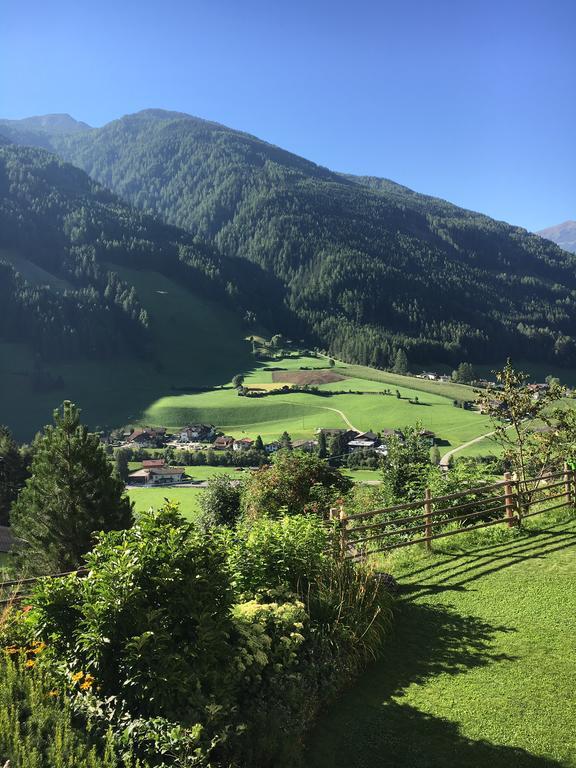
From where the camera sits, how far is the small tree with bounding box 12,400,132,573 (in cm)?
2206

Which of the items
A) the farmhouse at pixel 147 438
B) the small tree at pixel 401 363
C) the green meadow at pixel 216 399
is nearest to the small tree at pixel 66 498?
the green meadow at pixel 216 399

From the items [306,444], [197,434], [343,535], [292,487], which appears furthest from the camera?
[197,434]

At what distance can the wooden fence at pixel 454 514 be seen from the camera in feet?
37.8

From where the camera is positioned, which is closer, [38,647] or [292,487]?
[38,647]

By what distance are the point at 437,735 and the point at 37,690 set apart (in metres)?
4.40

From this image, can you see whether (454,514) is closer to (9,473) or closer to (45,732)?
(45,732)

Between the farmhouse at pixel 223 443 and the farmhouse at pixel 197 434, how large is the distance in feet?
17.3

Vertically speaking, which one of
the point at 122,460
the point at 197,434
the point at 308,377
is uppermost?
the point at 308,377

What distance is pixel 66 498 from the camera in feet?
73.4

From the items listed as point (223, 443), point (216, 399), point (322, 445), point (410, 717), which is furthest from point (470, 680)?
point (216, 399)

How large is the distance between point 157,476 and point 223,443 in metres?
24.1

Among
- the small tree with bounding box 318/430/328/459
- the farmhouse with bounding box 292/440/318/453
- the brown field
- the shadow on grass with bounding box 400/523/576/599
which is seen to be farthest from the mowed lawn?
the shadow on grass with bounding box 400/523/576/599

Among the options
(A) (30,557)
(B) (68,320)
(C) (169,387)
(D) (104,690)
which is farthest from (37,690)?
(B) (68,320)

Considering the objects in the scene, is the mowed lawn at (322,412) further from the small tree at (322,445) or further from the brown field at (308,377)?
the small tree at (322,445)
